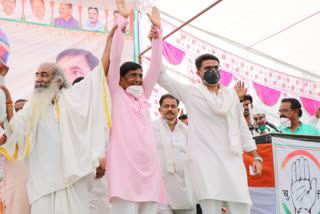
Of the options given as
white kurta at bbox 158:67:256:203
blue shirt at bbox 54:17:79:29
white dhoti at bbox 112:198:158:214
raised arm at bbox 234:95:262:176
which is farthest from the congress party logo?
blue shirt at bbox 54:17:79:29

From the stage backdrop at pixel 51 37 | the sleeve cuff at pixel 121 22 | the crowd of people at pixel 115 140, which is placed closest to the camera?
the crowd of people at pixel 115 140

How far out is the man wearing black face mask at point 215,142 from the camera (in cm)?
274

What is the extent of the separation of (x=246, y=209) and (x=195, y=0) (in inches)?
202

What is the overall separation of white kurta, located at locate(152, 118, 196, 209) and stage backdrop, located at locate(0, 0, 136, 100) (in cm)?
218

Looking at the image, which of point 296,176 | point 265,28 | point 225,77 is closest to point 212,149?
point 296,176

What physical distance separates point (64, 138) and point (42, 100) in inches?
12.7

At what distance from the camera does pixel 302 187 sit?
3330 millimetres

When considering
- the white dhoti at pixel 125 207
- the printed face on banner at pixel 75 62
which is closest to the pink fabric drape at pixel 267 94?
the printed face on banner at pixel 75 62

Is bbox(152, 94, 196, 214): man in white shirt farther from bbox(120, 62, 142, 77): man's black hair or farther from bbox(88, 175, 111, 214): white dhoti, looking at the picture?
bbox(120, 62, 142, 77): man's black hair

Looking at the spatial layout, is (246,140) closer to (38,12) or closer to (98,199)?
(98,199)

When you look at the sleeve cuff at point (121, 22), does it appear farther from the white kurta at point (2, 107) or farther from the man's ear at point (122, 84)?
the white kurta at point (2, 107)

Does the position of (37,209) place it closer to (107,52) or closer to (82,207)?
(82,207)

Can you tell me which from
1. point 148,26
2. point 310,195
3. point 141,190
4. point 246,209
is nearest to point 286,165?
→ point 310,195

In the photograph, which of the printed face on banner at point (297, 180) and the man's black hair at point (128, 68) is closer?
the man's black hair at point (128, 68)
